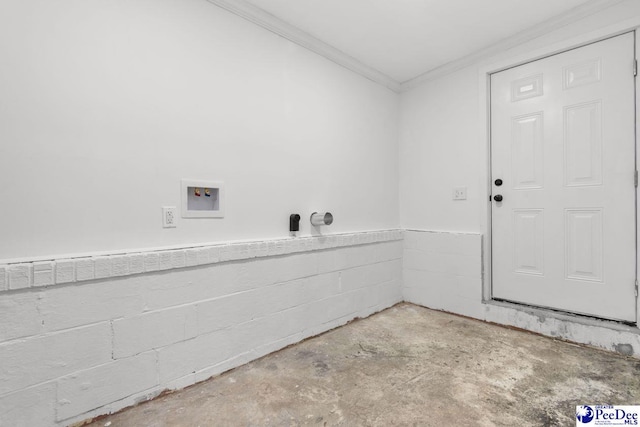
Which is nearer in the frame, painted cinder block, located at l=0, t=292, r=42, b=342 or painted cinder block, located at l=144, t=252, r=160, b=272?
painted cinder block, located at l=0, t=292, r=42, b=342

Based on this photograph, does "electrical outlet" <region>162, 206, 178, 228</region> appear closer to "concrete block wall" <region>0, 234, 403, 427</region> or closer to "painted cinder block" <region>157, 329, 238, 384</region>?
"concrete block wall" <region>0, 234, 403, 427</region>

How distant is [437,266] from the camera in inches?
118

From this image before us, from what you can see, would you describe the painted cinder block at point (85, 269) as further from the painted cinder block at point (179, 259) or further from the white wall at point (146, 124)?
the painted cinder block at point (179, 259)

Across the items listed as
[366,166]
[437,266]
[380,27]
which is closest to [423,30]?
[380,27]

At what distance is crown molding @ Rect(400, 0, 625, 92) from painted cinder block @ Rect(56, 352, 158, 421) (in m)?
3.30

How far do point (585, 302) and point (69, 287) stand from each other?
10.7 ft

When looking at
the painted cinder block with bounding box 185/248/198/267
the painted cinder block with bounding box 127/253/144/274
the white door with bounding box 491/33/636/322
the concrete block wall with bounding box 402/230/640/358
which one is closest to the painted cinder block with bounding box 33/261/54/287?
the painted cinder block with bounding box 127/253/144/274

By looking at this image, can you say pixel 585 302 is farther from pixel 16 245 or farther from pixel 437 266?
pixel 16 245

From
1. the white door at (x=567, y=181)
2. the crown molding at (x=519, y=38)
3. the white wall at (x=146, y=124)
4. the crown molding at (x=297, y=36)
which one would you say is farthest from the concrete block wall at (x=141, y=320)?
the crown molding at (x=519, y=38)

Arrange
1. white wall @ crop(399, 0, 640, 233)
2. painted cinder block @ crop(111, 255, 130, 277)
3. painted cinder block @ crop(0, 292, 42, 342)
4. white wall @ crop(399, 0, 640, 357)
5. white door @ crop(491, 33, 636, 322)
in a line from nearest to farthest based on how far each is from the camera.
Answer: painted cinder block @ crop(0, 292, 42, 342)
painted cinder block @ crop(111, 255, 130, 277)
white door @ crop(491, 33, 636, 322)
white wall @ crop(399, 0, 640, 357)
white wall @ crop(399, 0, 640, 233)

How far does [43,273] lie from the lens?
1.30 metres

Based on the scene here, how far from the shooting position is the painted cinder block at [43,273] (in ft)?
4.23

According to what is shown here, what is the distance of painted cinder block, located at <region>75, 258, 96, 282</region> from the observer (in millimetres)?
1384

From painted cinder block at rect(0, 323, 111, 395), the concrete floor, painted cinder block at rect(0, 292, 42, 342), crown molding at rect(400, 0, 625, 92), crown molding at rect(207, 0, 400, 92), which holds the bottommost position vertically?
the concrete floor
